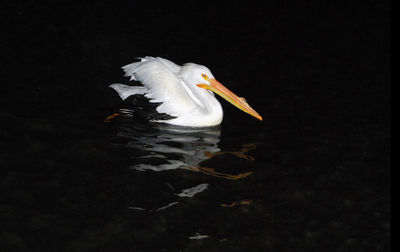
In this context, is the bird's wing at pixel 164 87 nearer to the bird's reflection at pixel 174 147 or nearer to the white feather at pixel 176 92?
the white feather at pixel 176 92

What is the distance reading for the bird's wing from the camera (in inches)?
253

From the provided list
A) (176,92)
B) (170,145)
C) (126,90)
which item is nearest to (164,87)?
(176,92)

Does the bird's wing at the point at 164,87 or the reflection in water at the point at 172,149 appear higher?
the bird's wing at the point at 164,87

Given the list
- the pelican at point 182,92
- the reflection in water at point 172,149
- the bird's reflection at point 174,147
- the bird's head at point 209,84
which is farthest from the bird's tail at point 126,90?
the bird's head at point 209,84

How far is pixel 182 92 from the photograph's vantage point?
258 inches

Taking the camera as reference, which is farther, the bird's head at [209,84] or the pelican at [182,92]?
the bird's head at [209,84]

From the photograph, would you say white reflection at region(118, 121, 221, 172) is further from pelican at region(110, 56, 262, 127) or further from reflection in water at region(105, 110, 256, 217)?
pelican at region(110, 56, 262, 127)

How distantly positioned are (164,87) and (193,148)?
89 cm

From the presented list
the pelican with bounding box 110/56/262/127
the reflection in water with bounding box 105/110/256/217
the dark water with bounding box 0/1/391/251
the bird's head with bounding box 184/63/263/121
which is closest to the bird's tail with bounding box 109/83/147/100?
the pelican with bounding box 110/56/262/127

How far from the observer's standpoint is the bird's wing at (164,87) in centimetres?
643

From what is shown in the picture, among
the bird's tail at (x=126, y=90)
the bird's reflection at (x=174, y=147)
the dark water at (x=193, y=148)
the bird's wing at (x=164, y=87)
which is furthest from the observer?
the bird's tail at (x=126, y=90)

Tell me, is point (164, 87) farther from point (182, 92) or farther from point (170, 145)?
point (170, 145)

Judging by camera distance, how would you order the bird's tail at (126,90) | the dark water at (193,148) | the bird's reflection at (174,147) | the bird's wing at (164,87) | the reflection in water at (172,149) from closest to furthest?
1. the dark water at (193,148)
2. the reflection in water at (172,149)
3. the bird's reflection at (174,147)
4. the bird's wing at (164,87)
5. the bird's tail at (126,90)

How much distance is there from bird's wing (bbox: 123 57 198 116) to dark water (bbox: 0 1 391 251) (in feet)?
0.89
